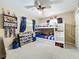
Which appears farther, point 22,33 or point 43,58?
point 22,33

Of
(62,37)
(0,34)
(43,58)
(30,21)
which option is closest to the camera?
(43,58)

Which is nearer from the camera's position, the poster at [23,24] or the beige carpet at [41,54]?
the beige carpet at [41,54]

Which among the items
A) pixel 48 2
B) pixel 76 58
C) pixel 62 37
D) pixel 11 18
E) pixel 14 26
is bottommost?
pixel 76 58

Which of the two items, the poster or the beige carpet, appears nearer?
the beige carpet

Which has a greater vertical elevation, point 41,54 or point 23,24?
point 23,24

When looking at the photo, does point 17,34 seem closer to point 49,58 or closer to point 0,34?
point 0,34

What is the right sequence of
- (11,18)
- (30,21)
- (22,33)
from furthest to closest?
1. (30,21)
2. (22,33)
3. (11,18)

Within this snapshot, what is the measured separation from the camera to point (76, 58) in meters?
3.69

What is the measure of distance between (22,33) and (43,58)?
9.73 ft

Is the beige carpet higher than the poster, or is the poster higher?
the poster

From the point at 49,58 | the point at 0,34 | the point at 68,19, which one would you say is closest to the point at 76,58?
the point at 49,58

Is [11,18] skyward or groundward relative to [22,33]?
skyward

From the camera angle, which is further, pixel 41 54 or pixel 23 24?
pixel 23 24

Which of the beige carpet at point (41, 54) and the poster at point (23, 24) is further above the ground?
the poster at point (23, 24)
